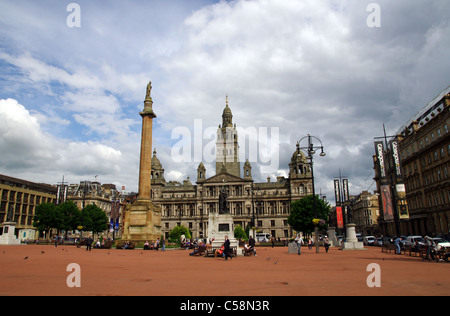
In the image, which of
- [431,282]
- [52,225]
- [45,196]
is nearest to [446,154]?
[431,282]

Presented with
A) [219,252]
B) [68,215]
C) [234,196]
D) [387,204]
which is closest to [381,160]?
[387,204]

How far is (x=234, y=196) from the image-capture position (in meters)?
101

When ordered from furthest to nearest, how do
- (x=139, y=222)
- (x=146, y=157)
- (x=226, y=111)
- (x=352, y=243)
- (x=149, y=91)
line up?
1. (x=226, y=111)
2. (x=149, y=91)
3. (x=146, y=157)
4. (x=139, y=222)
5. (x=352, y=243)

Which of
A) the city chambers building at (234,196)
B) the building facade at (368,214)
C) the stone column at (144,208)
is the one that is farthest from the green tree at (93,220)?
the building facade at (368,214)

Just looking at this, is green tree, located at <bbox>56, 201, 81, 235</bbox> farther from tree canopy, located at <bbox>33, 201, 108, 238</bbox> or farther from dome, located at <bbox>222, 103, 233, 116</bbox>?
dome, located at <bbox>222, 103, 233, 116</bbox>

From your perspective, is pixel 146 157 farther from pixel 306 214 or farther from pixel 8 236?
pixel 306 214

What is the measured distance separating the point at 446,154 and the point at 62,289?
163 feet

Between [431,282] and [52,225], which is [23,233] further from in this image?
[431,282]

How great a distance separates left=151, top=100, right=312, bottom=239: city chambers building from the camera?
99750 mm

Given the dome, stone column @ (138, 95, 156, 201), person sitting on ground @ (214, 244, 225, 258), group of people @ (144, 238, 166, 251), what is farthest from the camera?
the dome

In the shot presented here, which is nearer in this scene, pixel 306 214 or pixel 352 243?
pixel 352 243

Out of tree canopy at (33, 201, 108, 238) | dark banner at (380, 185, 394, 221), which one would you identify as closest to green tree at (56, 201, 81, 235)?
tree canopy at (33, 201, 108, 238)
